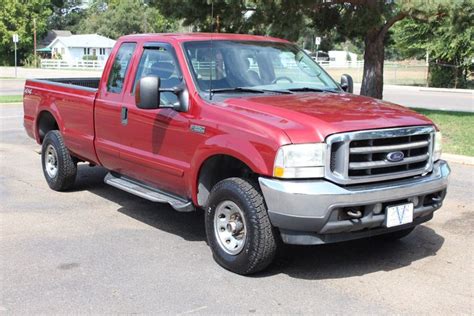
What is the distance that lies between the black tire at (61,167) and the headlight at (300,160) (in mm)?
3885

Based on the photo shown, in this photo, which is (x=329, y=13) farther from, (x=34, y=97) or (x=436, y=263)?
(x=436, y=263)

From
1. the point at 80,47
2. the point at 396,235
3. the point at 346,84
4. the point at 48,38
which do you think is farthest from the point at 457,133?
the point at 48,38

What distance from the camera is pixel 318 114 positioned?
470 centimetres

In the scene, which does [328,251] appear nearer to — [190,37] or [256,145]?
[256,145]

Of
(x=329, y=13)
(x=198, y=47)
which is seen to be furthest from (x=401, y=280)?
(x=329, y=13)

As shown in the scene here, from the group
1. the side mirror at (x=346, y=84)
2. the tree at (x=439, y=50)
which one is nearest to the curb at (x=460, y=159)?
the side mirror at (x=346, y=84)

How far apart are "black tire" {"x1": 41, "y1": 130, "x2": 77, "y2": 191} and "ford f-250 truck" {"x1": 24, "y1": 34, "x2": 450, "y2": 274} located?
0.76 metres

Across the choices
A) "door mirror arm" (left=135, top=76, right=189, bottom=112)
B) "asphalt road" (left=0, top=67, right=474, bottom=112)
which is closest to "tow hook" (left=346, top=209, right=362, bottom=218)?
"door mirror arm" (left=135, top=76, right=189, bottom=112)

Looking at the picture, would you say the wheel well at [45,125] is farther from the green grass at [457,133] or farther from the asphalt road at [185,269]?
the green grass at [457,133]

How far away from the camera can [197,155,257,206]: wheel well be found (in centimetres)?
511

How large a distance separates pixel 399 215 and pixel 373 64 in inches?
467

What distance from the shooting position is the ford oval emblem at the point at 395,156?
15.3 ft

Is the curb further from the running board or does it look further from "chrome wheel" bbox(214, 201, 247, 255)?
"chrome wheel" bbox(214, 201, 247, 255)

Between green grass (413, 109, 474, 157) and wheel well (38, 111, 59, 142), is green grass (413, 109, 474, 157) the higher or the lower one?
the lower one
